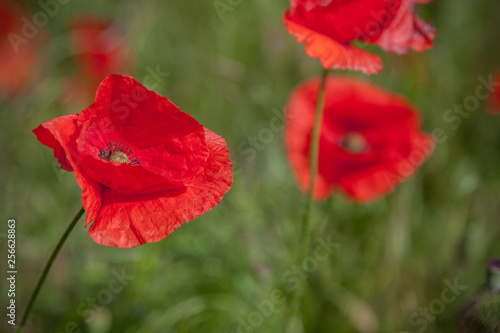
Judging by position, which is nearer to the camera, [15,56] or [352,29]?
[352,29]

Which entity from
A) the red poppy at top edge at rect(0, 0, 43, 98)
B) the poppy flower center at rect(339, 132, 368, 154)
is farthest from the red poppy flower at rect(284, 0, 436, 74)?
the red poppy at top edge at rect(0, 0, 43, 98)

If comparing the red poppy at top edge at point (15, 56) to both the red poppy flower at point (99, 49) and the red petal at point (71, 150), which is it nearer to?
the red poppy flower at point (99, 49)

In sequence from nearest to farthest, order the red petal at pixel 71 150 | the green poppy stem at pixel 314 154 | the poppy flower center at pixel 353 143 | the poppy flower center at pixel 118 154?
the red petal at pixel 71 150, the poppy flower center at pixel 118 154, the green poppy stem at pixel 314 154, the poppy flower center at pixel 353 143

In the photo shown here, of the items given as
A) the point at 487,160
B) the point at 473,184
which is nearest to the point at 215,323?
the point at 473,184

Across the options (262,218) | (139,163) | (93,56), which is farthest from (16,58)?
(139,163)

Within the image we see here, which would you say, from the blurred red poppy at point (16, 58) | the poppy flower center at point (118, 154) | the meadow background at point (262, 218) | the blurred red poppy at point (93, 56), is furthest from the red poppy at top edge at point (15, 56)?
the poppy flower center at point (118, 154)

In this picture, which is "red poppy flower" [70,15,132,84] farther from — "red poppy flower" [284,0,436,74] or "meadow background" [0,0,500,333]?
"red poppy flower" [284,0,436,74]

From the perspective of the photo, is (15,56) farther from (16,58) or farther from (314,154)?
(314,154)
